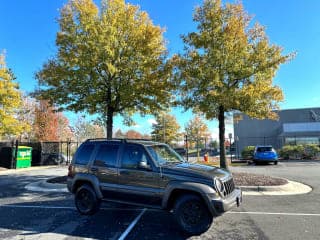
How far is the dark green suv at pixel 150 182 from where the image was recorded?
5820 millimetres

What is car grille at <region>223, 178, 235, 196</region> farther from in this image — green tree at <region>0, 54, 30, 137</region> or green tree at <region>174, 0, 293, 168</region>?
green tree at <region>0, 54, 30, 137</region>

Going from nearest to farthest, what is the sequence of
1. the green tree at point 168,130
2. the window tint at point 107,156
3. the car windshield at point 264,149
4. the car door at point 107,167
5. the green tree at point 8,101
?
the car door at point 107,167
the window tint at point 107,156
the green tree at point 8,101
the car windshield at point 264,149
the green tree at point 168,130

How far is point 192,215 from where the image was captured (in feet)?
19.3

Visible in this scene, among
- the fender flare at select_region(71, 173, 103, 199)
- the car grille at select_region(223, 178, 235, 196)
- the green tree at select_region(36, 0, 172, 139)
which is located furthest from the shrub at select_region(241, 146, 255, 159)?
the fender flare at select_region(71, 173, 103, 199)

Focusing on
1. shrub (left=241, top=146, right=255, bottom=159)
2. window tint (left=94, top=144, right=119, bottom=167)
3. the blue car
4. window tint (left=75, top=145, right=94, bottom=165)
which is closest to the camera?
window tint (left=94, top=144, right=119, bottom=167)

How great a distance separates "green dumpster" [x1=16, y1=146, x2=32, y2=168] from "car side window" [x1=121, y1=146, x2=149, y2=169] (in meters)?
18.3

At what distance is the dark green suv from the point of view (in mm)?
5820

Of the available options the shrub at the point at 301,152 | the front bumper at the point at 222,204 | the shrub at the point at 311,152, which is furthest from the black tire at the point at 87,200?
the shrub at the point at 311,152

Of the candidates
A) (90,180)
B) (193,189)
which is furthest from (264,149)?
(193,189)

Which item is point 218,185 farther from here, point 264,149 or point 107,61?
point 264,149

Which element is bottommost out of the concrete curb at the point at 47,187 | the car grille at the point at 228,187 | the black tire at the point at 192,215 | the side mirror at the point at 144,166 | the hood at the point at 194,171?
the concrete curb at the point at 47,187

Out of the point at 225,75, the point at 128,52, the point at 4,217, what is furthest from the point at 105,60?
the point at 4,217

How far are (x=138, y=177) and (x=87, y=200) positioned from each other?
6.02 ft

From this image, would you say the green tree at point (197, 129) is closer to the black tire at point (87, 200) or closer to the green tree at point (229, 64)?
the green tree at point (229, 64)
